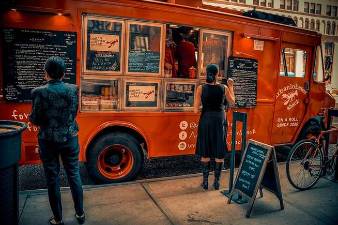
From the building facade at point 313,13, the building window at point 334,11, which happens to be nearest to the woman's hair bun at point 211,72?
the building facade at point 313,13

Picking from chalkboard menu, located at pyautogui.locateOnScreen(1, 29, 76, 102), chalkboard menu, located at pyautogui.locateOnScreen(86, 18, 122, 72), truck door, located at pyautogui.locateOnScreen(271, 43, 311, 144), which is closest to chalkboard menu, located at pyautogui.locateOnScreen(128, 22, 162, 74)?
chalkboard menu, located at pyautogui.locateOnScreen(86, 18, 122, 72)

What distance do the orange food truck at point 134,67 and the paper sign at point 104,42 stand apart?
16mm

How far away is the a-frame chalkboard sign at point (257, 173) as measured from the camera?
4590 millimetres

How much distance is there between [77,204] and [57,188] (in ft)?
1.15

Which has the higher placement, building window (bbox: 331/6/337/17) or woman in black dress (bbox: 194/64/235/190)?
building window (bbox: 331/6/337/17)

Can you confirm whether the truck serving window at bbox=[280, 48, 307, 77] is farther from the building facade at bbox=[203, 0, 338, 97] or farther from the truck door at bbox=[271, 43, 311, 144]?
the building facade at bbox=[203, 0, 338, 97]

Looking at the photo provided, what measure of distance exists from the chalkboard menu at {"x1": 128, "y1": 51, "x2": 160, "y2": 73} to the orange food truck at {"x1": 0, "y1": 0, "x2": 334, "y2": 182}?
0.06ft

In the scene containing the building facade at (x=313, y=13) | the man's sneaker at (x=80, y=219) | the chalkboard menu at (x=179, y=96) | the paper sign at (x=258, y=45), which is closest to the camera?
the man's sneaker at (x=80, y=219)

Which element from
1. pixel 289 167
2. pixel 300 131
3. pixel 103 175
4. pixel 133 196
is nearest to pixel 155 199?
pixel 133 196

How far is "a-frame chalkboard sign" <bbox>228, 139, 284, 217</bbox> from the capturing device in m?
4.59

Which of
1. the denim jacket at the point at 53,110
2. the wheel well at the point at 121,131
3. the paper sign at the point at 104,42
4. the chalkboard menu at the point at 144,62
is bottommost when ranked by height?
the wheel well at the point at 121,131

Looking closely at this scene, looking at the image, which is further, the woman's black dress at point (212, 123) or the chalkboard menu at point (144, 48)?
the chalkboard menu at point (144, 48)

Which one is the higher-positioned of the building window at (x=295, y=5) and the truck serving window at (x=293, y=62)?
the building window at (x=295, y=5)

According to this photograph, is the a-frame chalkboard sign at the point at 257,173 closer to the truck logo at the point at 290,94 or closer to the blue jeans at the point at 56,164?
the blue jeans at the point at 56,164
